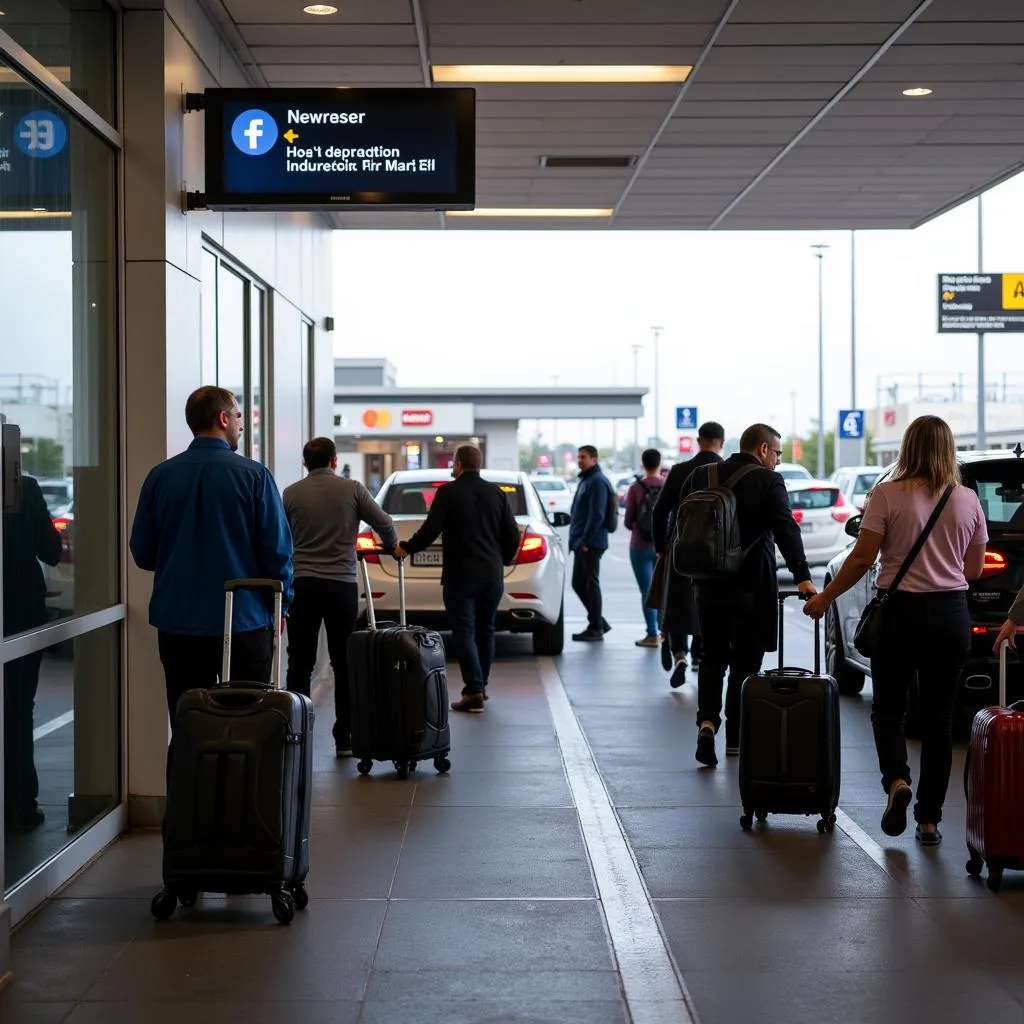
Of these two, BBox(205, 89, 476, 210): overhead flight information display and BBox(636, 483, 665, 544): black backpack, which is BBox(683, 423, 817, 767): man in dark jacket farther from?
BBox(636, 483, 665, 544): black backpack

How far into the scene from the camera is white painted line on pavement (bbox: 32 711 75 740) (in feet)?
20.5

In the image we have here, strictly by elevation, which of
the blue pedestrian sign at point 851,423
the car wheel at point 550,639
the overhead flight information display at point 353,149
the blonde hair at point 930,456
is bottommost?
the car wheel at point 550,639

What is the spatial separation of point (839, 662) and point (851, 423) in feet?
99.5

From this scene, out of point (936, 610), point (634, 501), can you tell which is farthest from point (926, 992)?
point (634, 501)

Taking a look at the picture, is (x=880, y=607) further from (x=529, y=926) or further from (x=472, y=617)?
(x=472, y=617)

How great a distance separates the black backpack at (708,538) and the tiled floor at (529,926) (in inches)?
46.0

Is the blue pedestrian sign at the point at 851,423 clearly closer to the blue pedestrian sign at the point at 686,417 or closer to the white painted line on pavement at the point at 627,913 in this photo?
the blue pedestrian sign at the point at 686,417

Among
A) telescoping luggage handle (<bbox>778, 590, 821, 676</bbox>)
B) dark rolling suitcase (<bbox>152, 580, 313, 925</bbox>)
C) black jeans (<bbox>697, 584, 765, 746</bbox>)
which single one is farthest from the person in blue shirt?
black jeans (<bbox>697, 584, 765, 746</bbox>)

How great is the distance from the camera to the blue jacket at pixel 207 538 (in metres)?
6.35

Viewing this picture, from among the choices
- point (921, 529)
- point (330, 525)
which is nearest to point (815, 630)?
point (921, 529)

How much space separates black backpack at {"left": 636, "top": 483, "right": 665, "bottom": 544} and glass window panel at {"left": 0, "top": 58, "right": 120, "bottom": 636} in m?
8.10

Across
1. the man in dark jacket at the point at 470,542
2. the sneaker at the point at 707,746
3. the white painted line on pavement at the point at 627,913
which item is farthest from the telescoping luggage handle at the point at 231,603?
the man in dark jacket at the point at 470,542

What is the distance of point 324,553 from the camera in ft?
30.0

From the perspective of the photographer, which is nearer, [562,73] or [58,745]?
[58,745]
